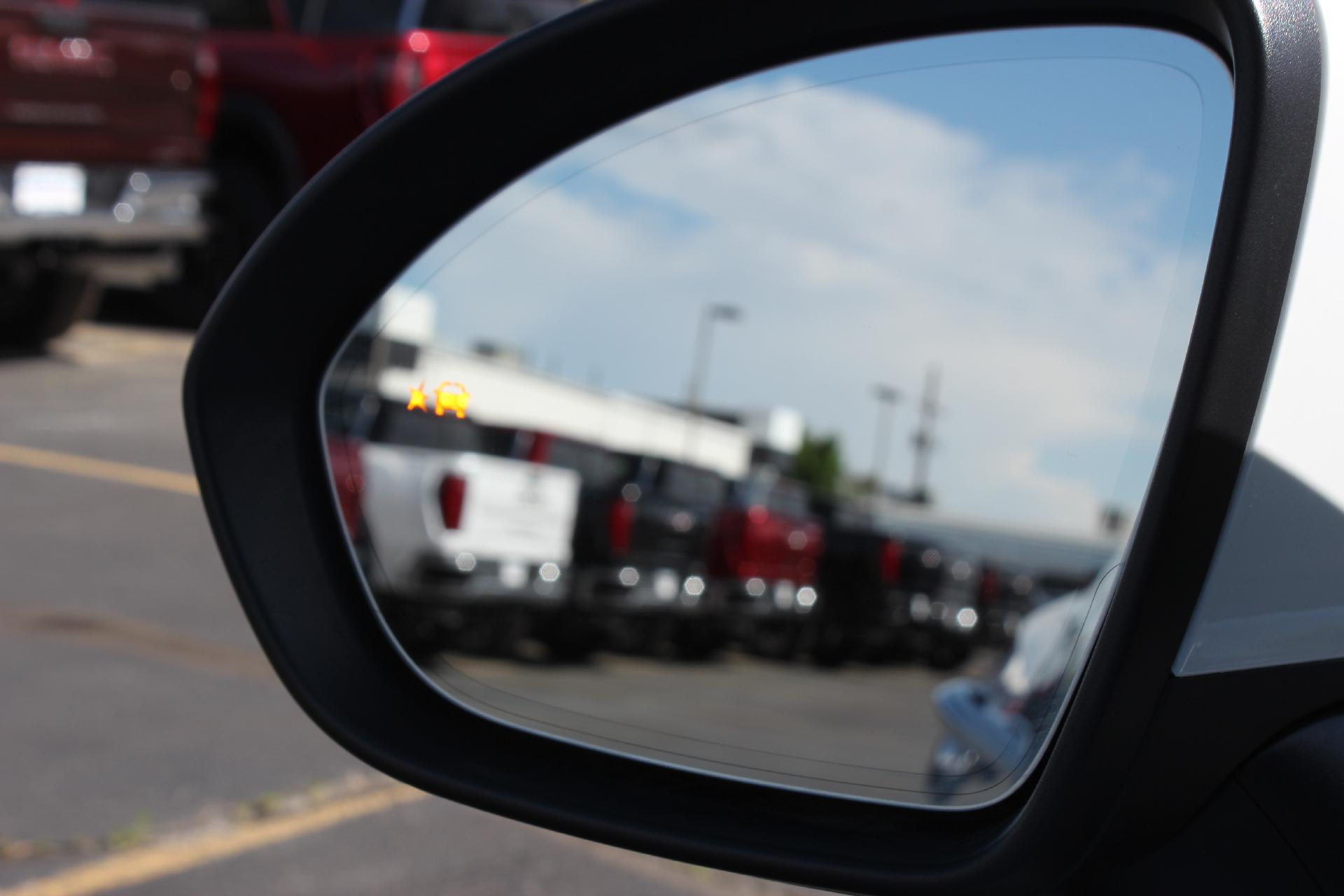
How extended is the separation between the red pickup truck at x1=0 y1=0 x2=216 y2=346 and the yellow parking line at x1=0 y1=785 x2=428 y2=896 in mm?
6188

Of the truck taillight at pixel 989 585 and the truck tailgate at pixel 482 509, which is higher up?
the truck taillight at pixel 989 585

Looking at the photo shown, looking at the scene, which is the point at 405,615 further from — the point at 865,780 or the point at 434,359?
the point at 865,780

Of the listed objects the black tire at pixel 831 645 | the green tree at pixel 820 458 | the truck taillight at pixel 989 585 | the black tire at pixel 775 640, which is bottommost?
the black tire at pixel 775 640

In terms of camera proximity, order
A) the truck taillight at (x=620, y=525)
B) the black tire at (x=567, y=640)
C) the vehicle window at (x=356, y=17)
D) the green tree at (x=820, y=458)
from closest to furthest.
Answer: the green tree at (x=820, y=458)
the black tire at (x=567, y=640)
the vehicle window at (x=356, y=17)
the truck taillight at (x=620, y=525)

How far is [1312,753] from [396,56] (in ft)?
27.2

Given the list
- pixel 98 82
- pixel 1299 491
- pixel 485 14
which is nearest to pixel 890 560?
pixel 485 14

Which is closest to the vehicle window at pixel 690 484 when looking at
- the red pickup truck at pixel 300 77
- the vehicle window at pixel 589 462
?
the vehicle window at pixel 589 462

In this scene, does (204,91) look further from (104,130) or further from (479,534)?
(479,534)

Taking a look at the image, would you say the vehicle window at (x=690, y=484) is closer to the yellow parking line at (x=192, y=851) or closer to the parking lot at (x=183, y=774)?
the parking lot at (x=183, y=774)

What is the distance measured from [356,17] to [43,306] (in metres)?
4.85

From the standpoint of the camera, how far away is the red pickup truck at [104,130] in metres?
9.06

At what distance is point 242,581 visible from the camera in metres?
1.19

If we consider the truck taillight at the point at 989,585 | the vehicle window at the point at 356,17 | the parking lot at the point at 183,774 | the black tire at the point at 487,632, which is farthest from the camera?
the vehicle window at the point at 356,17

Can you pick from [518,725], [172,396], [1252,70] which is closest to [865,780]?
[518,725]
